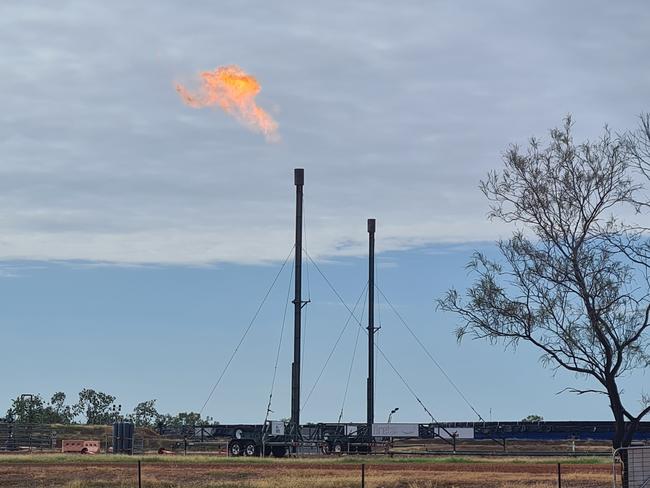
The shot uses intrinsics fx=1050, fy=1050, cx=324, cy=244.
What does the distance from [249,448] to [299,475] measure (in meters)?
25.8

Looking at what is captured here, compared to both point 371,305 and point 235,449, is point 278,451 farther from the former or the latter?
point 371,305

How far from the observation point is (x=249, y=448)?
6969cm

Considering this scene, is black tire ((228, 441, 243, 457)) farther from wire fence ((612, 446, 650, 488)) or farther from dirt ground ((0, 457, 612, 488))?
wire fence ((612, 446, 650, 488))

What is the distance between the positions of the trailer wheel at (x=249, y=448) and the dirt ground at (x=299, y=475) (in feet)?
39.8

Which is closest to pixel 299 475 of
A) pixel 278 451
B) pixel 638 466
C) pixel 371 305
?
pixel 638 466

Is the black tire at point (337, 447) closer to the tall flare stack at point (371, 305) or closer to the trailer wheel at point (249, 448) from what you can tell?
the trailer wheel at point (249, 448)

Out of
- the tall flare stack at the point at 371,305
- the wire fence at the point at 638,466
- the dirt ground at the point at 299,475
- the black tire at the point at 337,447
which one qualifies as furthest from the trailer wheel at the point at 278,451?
the wire fence at the point at 638,466

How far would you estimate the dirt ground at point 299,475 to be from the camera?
129ft

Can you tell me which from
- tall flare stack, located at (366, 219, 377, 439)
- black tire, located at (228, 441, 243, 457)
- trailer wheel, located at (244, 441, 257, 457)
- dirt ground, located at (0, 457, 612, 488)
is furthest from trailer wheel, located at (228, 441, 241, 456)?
tall flare stack, located at (366, 219, 377, 439)

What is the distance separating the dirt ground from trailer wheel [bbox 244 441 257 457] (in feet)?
39.8

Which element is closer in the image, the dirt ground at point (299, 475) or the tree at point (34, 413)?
the dirt ground at point (299, 475)

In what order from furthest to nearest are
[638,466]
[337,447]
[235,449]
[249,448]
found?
1. [337,447]
2. [249,448]
3. [235,449]
4. [638,466]

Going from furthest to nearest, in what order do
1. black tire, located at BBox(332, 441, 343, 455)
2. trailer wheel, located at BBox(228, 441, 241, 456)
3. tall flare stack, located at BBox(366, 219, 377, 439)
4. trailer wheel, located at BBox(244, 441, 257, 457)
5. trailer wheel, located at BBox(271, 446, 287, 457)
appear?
tall flare stack, located at BBox(366, 219, 377, 439) → black tire, located at BBox(332, 441, 343, 455) → trailer wheel, located at BBox(271, 446, 287, 457) → trailer wheel, located at BBox(244, 441, 257, 457) → trailer wheel, located at BBox(228, 441, 241, 456)

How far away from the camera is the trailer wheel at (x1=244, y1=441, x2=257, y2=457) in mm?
69562
